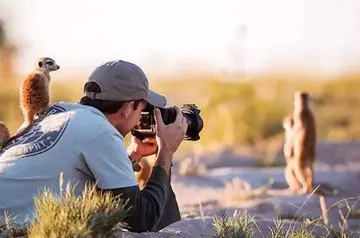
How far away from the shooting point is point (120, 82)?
5117mm

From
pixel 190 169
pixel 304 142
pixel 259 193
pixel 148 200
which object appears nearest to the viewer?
pixel 148 200

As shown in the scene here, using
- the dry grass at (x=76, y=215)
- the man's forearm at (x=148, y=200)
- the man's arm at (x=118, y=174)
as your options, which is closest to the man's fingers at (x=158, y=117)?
the man's forearm at (x=148, y=200)

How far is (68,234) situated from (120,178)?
44 centimetres

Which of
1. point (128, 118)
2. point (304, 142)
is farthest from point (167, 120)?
point (304, 142)

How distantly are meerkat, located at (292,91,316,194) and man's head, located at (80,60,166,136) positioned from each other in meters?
8.12

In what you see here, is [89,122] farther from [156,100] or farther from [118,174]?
[156,100]

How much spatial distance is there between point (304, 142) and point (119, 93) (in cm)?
875

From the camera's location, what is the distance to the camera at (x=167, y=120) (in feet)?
17.6

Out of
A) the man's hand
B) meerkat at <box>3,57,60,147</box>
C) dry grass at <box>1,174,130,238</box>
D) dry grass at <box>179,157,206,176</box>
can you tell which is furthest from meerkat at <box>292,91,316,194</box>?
dry grass at <box>1,174,130,238</box>

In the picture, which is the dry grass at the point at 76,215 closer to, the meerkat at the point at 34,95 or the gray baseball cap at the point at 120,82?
the gray baseball cap at the point at 120,82

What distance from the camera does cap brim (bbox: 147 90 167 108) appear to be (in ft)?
17.4

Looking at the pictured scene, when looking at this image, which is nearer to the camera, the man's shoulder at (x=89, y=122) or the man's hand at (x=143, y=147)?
the man's shoulder at (x=89, y=122)

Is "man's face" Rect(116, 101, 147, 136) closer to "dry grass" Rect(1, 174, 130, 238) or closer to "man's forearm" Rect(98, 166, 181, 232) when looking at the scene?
"man's forearm" Rect(98, 166, 181, 232)

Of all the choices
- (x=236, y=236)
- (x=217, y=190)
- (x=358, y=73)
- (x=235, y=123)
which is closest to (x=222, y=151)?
(x=235, y=123)
